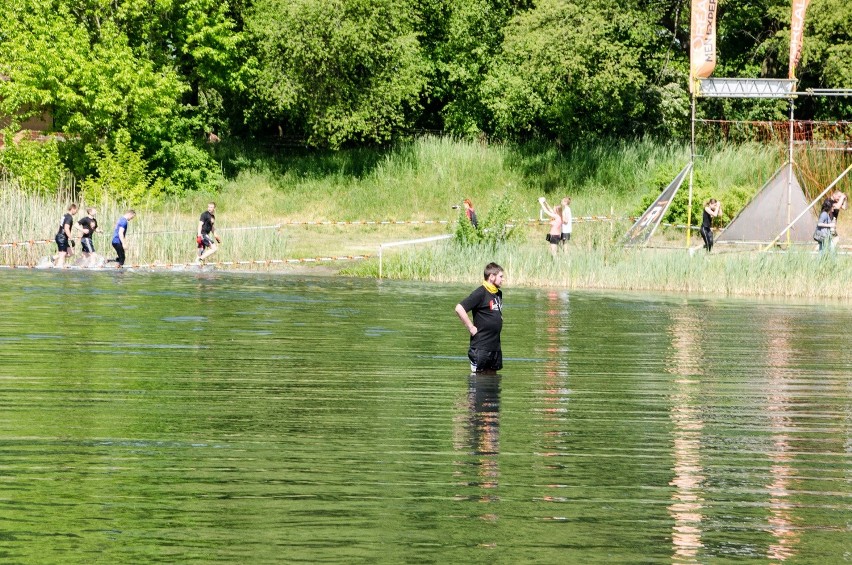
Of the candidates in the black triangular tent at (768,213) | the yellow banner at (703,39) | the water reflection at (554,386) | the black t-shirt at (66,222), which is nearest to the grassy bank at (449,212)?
the black triangular tent at (768,213)

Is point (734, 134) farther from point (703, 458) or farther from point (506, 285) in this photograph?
point (703, 458)

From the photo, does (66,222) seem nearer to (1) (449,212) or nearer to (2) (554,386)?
(1) (449,212)

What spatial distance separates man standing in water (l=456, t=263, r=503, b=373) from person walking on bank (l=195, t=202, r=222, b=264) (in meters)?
19.5

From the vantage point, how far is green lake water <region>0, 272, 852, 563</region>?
916cm

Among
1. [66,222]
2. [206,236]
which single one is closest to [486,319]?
[206,236]

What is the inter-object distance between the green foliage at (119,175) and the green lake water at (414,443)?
71.0 ft

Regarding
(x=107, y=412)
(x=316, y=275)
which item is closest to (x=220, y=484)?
(x=107, y=412)

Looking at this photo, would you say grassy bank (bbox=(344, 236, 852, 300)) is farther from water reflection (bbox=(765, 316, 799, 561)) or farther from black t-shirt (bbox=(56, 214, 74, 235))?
water reflection (bbox=(765, 316, 799, 561))

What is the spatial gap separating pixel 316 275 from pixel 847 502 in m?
26.2

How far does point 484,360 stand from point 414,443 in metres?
4.31

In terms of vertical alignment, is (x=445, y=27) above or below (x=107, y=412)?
above

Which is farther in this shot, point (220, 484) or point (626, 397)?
point (626, 397)

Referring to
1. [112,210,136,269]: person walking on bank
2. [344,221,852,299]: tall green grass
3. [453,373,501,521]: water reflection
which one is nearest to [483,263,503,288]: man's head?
[453,373,501,521]: water reflection

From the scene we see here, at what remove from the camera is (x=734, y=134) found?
166ft
